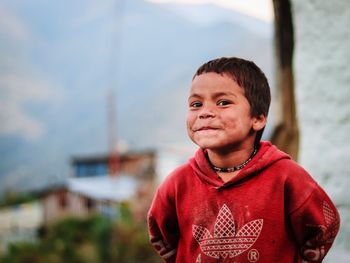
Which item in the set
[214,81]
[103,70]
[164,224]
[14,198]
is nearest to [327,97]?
[214,81]

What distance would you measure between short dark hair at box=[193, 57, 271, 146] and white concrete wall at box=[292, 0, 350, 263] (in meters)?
0.64

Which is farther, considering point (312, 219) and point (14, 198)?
point (14, 198)

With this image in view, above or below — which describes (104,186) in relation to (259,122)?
below

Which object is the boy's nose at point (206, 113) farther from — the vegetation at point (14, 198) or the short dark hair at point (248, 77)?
the vegetation at point (14, 198)

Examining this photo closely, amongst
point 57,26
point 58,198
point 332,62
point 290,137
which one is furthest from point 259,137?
point 57,26

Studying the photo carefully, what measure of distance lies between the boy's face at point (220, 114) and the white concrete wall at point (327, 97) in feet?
2.27

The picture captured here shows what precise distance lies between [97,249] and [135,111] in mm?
58595

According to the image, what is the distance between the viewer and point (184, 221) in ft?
5.91

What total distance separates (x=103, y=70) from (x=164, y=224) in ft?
382

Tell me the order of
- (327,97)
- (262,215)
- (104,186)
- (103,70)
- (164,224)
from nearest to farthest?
1. (262,215)
2. (164,224)
3. (327,97)
4. (104,186)
5. (103,70)

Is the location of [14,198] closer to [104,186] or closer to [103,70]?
[104,186]

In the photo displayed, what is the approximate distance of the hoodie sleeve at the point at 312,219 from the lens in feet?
5.46

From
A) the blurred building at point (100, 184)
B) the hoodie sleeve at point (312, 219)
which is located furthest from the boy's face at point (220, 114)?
the blurred building at point (100, 184)

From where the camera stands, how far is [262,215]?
167cm
